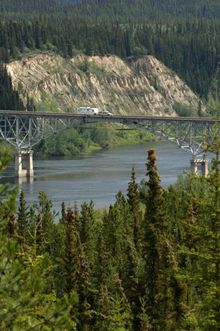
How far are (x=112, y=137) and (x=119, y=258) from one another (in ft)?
455

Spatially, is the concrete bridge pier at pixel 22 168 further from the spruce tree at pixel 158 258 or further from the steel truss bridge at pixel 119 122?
the spruce tree at pixel 158 258

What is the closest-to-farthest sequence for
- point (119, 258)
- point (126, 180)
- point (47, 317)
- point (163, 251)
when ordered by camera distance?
point (47, 317) → point (163, 251) → point (119, 258) → point (126, 180)

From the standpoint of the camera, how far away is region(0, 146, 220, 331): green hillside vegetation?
14.6 meters

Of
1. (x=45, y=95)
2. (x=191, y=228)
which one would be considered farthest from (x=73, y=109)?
(x=191, y=228)

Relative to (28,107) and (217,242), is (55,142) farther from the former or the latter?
(217,242)

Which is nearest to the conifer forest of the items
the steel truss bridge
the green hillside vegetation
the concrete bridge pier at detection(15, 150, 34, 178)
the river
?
the green hillside vegetation

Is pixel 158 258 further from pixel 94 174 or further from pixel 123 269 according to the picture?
pixel 94 174

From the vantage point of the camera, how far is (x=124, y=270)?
47625 millimetres

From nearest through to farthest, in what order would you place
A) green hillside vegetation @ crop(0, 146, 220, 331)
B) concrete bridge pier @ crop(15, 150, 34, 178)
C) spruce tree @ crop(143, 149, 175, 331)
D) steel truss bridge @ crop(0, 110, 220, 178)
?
green hillside vegetation @ crop(0, 146, 220, 331) < spruce tree @ crop(143, 149, 175, 331) < concrete bridge pier @ crop(15, 150, 34, 178) < steel truss bridge @ crop(0, 110, 220, 178)

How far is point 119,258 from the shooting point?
173 ft

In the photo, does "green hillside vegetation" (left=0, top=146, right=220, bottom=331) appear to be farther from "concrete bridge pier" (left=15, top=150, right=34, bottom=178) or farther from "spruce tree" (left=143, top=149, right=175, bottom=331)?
"concrete bridge pier" (left=15, top=150, right=34, bottom=178)

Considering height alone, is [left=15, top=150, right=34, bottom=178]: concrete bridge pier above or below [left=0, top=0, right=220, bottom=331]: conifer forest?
below

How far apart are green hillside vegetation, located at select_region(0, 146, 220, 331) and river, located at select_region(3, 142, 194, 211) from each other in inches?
1005

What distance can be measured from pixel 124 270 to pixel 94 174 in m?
76.5
